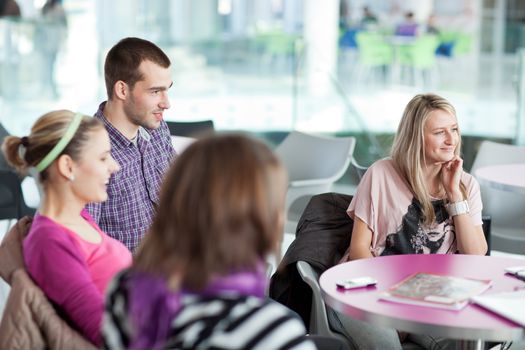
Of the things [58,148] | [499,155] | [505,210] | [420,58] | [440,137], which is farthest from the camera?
[420,58]

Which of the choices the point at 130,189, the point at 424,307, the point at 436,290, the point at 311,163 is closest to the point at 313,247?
the point at 130,189

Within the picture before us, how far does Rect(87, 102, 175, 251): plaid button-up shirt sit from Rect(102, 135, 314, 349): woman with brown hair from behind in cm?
150

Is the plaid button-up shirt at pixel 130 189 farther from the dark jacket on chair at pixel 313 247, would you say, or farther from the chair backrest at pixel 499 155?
the chair backrest at pixel 499 155

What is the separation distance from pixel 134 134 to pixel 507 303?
150cm

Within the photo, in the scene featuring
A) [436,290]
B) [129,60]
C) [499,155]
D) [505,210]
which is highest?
[129,60]

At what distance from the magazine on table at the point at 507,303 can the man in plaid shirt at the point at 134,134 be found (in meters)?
1.28

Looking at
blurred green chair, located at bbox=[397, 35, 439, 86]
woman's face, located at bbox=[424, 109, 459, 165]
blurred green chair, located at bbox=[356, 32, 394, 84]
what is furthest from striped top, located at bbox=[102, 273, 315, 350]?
blurred green chair, located at bbox=[397, 35, 439, 86]

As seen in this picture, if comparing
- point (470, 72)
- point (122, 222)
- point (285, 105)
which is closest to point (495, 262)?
point (122, 222)

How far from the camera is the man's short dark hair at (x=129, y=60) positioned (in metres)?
3.58

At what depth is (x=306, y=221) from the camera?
3672mm

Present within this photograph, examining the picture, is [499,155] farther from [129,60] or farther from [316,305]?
[129,60]

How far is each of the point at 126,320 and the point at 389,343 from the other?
1.45 meters

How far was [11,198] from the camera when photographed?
559 cm

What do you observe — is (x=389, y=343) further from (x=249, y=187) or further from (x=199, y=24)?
(x=199, y=24)
